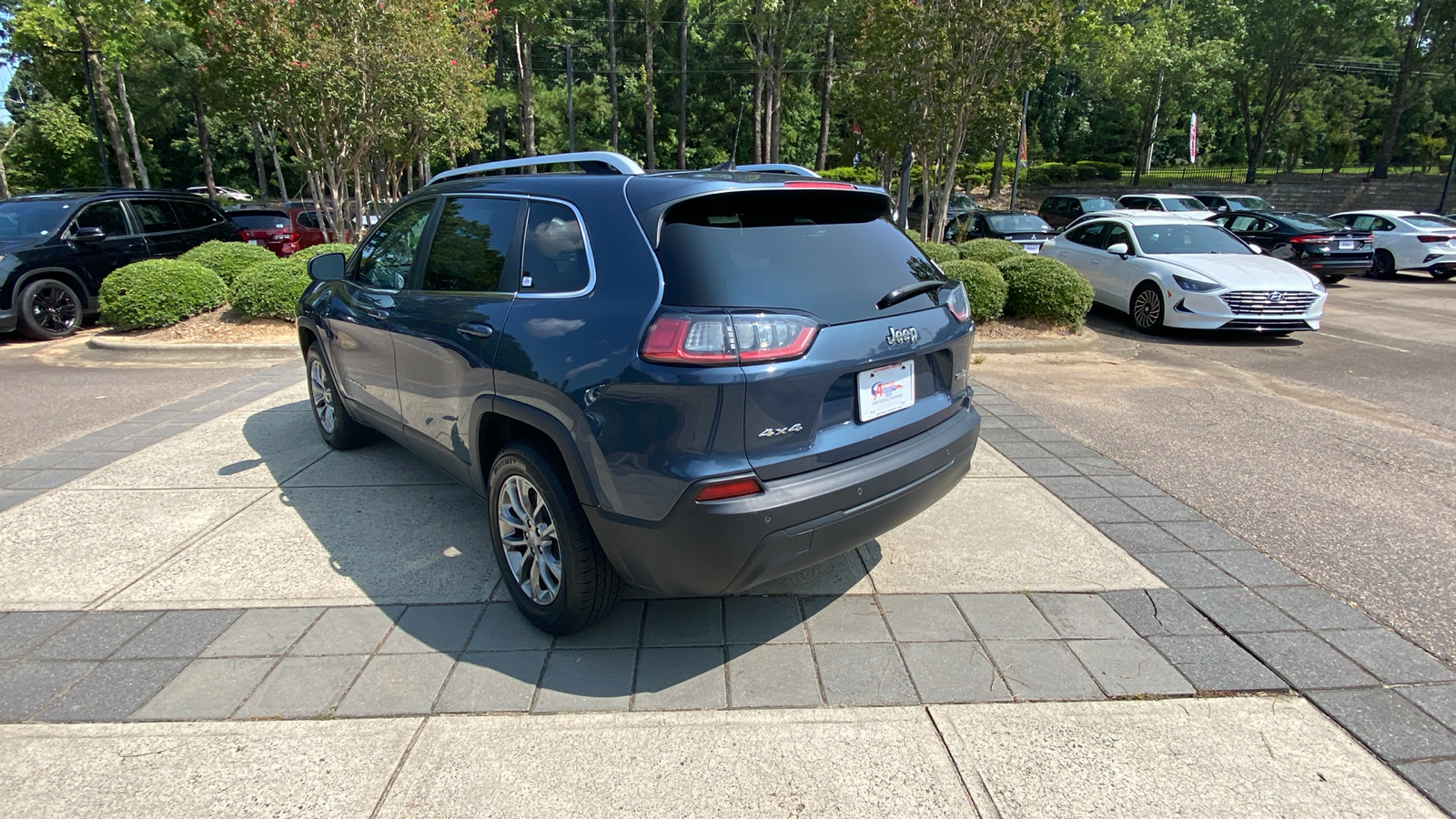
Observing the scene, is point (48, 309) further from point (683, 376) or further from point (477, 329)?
point (683, 376)

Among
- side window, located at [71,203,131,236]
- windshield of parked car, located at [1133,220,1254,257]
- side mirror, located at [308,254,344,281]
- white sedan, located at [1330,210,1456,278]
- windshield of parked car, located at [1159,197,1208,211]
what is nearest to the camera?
side mirror, located at [308,254,344,281]

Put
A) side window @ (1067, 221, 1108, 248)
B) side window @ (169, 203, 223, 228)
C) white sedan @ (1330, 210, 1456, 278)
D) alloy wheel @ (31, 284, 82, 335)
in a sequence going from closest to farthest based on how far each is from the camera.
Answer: alloy wheel @ (31, 284, 82, 335) → side window @ (1067, 221, 1108, 248) → side window @ (169, 203, 223, 228) → white sedan @ (1330, 210, 1456, 278)

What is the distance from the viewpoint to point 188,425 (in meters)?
5.91

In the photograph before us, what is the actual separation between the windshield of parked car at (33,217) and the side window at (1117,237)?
1374 centimetres

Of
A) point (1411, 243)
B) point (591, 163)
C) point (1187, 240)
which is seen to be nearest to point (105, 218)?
point (591, 163)

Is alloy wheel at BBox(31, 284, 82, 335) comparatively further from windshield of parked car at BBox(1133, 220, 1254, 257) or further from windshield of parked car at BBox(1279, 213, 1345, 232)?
windshield of parked car at BBox(1279, 213, 1345, 232)

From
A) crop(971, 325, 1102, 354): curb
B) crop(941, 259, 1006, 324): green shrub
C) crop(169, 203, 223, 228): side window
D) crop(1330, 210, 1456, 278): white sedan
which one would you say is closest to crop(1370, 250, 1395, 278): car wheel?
crop(1330, 210, 1456, 278): white sedan

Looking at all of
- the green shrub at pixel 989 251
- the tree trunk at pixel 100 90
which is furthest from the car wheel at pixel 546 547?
the tree trunk at pixel 100 90

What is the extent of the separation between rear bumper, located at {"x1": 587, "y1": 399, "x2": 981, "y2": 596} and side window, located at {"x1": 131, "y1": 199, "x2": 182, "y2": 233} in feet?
38.0

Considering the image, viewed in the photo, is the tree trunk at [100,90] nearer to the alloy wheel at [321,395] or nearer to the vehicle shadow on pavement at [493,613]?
the alloy wheel at [321,395]

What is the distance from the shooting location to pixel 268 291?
30.0ft

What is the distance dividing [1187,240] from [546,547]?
10.4 m

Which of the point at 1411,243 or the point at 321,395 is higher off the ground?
the point at 1411,243

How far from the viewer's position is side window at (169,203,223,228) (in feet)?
37.9
